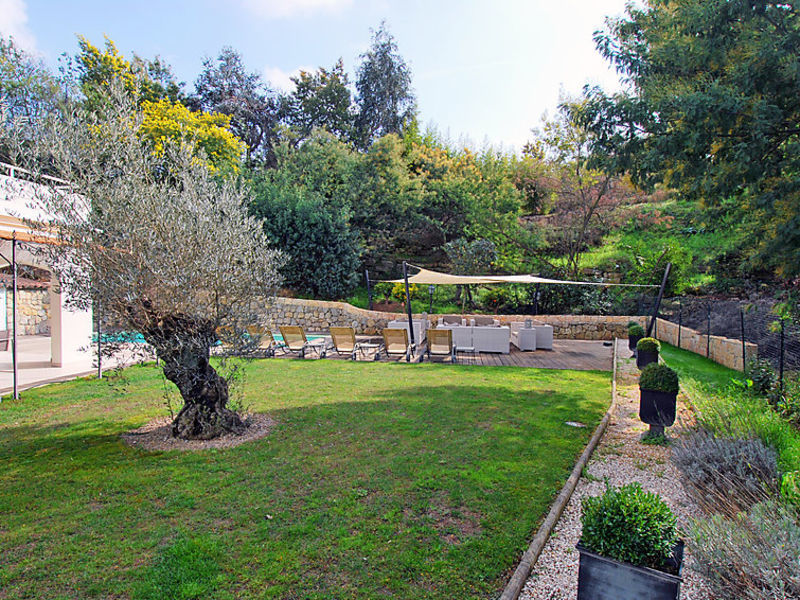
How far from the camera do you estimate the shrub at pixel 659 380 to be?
517 cm

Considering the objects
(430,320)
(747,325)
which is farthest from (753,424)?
(430,320)

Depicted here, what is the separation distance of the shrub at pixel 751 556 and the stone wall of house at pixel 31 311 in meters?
17.8

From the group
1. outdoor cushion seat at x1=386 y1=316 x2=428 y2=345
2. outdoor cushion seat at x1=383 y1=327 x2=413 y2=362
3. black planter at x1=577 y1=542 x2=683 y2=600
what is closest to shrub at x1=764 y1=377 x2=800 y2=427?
Answer: black planter at x1=577 y1=542 x2=683 y2=600

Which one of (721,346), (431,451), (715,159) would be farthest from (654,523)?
(721,346)

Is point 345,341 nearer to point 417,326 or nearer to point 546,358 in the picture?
point 417,326

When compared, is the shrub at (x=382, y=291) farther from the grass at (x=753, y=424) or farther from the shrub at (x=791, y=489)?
the shrub at (x=791, y=489)

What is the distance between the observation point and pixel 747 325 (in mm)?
10430

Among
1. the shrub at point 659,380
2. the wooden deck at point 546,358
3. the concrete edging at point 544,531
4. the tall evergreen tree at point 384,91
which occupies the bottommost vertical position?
the concrete edging at point 544,531

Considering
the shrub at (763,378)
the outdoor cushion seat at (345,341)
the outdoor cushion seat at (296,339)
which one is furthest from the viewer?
the outdoor cushion seat at (296,339)

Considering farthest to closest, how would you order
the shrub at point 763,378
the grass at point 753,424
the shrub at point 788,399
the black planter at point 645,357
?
Result: 1. the black planter at point 645,357
2. the shrub at point 763,378
3. the shrub at point 788,399
4. the grass at point 753,424

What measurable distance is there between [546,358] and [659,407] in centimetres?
619

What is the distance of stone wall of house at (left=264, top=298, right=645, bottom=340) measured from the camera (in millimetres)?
15266

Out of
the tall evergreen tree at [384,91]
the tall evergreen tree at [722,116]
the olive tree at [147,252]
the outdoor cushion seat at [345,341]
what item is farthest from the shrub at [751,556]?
the tall evergreen tree at [384,91]

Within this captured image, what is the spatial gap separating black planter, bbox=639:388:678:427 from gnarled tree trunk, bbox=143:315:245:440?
4.69 m
